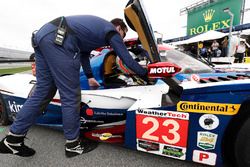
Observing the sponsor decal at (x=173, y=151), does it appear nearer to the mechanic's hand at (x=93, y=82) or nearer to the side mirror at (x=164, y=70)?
the side mirror at (x=164, y=70)

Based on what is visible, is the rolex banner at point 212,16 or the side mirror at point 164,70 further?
the rolex banner at point 212,16

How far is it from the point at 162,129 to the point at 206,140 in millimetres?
298

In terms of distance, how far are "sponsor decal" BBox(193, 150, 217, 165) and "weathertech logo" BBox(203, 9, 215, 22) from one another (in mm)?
19549

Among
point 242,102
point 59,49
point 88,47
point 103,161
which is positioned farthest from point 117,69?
point 242,102

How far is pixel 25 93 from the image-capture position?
2.20 m

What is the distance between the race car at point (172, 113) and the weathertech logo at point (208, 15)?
18.9 meters

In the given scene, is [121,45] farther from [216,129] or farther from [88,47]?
[216,129]

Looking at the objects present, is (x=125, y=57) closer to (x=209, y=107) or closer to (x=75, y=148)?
(x=209, y=107)

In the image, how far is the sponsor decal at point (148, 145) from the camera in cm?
150

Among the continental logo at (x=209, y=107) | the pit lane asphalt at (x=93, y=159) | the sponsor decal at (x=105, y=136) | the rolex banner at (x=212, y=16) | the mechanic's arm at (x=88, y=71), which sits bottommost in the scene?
the pit lane asphalt at (x=93, y=159)

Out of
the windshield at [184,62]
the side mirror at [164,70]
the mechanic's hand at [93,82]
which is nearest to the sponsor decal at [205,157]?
the side mirror at [164,70]

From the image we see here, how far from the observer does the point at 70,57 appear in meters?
1.66

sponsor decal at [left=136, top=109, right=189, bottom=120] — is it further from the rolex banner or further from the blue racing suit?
the rolex banner

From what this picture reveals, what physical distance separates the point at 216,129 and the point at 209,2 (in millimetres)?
21127
